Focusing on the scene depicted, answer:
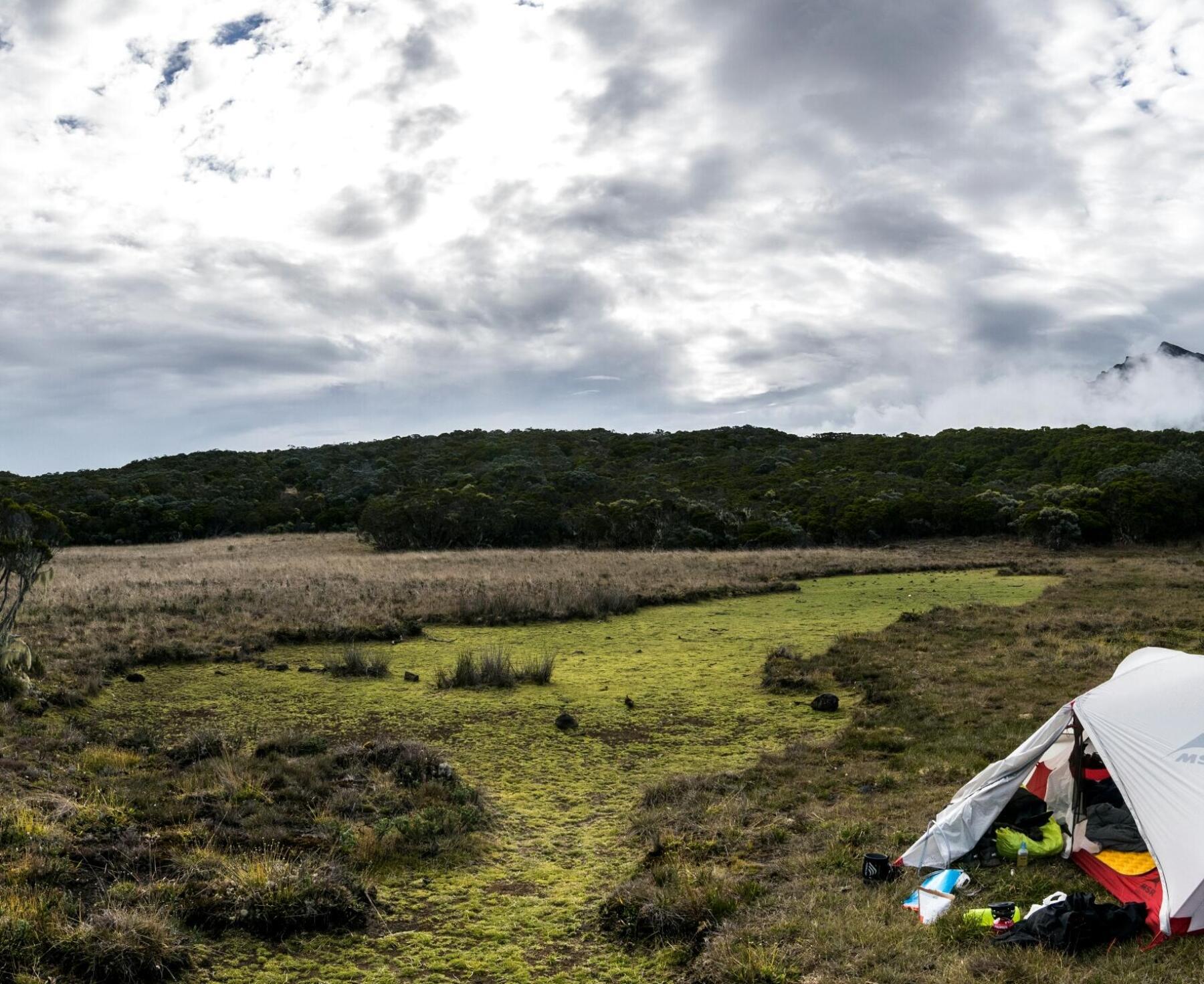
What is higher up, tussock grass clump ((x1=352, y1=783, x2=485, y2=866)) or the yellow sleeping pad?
the yellow sleeping pad

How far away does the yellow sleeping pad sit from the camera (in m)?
6.06

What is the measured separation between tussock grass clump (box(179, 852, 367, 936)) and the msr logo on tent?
585 centimetres

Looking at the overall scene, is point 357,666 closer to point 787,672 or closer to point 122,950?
point 787,672

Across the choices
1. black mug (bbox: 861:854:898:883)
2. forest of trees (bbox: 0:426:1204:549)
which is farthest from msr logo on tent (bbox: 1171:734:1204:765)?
forest of trees (bbox: 0:426:1204:549)

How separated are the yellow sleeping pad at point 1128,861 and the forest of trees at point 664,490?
110 feet

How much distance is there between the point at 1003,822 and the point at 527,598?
52.1ft

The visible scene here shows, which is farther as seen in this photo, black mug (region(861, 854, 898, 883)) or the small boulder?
the small boulder

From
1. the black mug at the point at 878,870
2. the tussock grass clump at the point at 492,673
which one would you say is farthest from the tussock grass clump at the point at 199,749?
the black mug at the point at 878,870

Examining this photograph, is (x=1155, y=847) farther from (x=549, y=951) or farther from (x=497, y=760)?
(x=497, y=760)

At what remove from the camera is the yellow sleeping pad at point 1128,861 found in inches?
239

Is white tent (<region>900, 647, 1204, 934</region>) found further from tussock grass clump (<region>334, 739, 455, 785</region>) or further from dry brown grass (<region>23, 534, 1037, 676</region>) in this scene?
dry brown grass (<region>23, 534, 1037, 676</region>)

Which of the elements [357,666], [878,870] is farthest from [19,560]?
[878,870]

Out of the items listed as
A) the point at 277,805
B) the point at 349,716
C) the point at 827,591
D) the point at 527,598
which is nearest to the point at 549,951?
the point at 277,805

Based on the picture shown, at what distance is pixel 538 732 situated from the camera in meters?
11.5
